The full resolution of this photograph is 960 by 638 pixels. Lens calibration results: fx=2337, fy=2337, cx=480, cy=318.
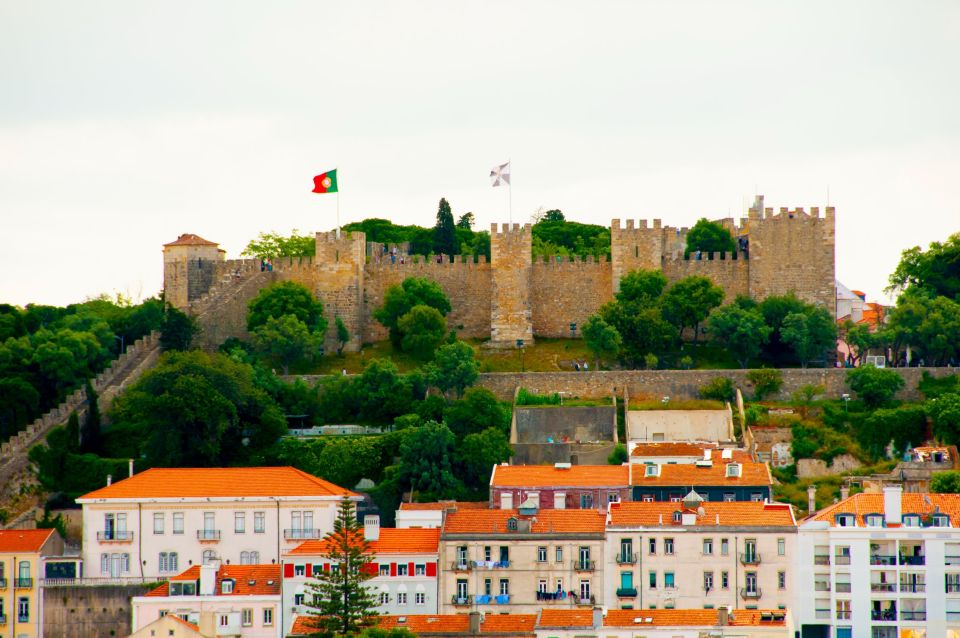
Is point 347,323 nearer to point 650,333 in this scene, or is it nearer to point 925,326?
point 650,333

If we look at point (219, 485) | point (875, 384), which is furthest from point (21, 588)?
point (875, 384)

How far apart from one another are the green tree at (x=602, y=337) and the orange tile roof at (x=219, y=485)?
16.0 m

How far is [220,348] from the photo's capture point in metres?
86.9

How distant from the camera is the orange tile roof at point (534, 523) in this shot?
2506 inches

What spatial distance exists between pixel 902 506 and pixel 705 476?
671cm

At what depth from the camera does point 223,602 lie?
61938 millimetres

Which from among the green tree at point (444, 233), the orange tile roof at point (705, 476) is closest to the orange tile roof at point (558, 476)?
the orange tile roof at point (705, 476)

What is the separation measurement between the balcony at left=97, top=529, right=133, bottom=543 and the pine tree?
7.65 m

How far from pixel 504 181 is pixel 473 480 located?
18.9 metres

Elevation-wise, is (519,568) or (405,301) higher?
(405,301)

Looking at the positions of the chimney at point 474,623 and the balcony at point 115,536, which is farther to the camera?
the balcony at point 115,536

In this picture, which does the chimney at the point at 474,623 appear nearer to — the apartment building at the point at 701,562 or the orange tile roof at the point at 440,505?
the apartment building at the point at 701,562

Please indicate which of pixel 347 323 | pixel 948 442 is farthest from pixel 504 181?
pixel 948 442

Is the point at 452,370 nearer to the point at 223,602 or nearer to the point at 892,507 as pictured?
the point at 223,602
